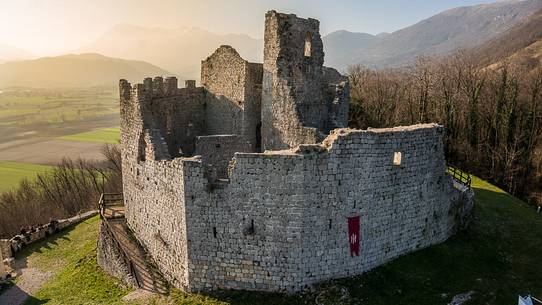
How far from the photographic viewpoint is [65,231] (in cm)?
3241

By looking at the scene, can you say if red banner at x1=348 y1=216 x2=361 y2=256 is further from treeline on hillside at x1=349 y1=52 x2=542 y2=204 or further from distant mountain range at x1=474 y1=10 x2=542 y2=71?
distant mountain range at x1=474 y1=10 x2=542 y2=71

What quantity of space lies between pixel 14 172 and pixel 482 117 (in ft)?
227

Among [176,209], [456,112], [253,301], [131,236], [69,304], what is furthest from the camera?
[456,112]

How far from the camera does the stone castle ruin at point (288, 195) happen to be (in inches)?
598

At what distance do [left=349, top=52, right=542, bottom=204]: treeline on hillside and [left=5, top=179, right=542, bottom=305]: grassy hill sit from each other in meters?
12.0

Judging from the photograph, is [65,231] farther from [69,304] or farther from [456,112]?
[456,112]

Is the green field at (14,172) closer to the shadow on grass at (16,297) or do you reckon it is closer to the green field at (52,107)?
the green field at (52,107)

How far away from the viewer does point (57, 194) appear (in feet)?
178

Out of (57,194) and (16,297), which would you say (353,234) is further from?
(57,194)

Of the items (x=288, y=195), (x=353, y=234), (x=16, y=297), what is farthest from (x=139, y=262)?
(x=353, y=234)

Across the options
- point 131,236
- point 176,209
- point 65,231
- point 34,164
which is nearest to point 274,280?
point 176,209

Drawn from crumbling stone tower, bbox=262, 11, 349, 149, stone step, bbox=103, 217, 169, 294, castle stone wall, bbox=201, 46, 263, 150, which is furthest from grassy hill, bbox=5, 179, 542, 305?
castle stone wall, bbox=201, 46, 263, 150

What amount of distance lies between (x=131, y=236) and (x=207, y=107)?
9.29 metres

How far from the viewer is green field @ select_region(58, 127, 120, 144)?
292 feet
